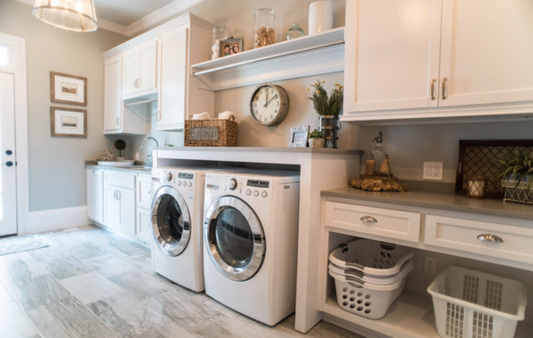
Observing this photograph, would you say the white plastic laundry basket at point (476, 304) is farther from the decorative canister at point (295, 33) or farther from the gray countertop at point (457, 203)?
the decorative canister at point (295, 33)

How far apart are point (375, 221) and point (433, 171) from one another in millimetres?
651

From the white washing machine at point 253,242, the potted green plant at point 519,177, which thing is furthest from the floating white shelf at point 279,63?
the potted green plant at point 519,177

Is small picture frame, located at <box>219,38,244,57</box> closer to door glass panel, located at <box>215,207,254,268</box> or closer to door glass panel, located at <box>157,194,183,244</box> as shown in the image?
door glass panel, located at <box>157,194,183,244</box>

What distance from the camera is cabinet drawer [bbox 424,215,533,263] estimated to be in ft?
4.16

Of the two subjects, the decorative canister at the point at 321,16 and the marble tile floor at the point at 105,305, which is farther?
the decorative canister at the point at 321,16

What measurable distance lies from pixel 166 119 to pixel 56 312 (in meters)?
1.98

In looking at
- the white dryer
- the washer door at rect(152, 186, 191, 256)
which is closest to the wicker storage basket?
the white dryer

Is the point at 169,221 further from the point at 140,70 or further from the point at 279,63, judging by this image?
the point at 140,70

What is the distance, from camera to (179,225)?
242cm

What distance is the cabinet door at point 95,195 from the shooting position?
3.92 meters

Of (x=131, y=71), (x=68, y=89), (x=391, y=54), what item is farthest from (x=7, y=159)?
(x=391, y=54)

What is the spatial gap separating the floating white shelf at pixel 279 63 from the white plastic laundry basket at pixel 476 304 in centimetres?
164

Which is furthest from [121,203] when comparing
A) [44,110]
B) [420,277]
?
[420,277]

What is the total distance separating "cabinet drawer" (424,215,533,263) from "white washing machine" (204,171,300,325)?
0.79 meters
